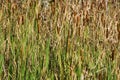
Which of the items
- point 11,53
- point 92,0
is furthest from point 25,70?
point 92,0

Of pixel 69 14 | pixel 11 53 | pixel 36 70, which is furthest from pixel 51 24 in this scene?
pixel 36 70

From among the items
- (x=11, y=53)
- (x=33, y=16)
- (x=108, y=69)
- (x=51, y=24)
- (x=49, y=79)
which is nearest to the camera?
(x=49, y=79)

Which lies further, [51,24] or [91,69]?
[51,24]

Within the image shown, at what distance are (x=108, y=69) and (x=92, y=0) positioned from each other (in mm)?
885

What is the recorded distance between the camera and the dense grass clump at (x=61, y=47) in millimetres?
2100

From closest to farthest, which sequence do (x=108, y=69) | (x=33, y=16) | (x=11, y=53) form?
(x=108, y=69) → (x=11, y=53) → (x=33, y=16)

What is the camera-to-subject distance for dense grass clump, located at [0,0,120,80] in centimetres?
210

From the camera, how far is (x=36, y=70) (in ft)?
6.91

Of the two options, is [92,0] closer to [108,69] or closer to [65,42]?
[65,42]

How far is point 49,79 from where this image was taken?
2.02 m

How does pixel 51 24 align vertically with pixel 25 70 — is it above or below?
above

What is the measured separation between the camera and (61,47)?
2.30 m

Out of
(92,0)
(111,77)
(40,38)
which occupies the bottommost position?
(111,77)

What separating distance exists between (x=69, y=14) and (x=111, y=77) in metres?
0.58
